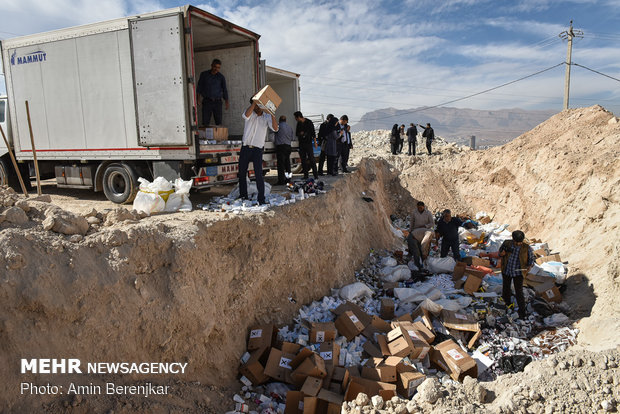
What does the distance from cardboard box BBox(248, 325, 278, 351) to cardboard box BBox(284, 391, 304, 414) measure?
812mm

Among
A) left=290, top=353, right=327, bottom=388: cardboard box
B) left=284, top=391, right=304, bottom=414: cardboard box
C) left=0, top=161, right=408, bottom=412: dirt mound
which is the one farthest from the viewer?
left=290, top=353, right=327, bottom=388: cardboard box

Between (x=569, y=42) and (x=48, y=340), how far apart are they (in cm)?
2672

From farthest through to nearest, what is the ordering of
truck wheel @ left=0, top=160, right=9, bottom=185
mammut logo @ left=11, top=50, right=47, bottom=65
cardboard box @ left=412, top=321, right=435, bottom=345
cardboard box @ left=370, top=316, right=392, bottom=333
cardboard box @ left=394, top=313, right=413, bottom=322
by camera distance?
truck wheel @ left=0, top=160, right=9, bottom=185, mammut logo @ left=11, top=50, right=47, bottom=65, cardboard box @ left=394, top=313, right=413, bottom=322, cardboard box @ left=370, top=316, right=392, bottom=333, cardboard box @ left=412, top=321, right=435, bottom=345

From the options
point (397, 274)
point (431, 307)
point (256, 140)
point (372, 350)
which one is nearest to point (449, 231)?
point (397, 274)

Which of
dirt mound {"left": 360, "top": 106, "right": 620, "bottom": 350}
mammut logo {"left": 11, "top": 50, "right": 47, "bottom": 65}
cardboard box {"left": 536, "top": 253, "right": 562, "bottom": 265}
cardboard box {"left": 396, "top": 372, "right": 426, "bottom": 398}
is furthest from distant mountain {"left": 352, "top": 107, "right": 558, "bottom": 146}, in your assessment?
cardboard box {"left": 396, "top": 372, "right": 426, "bottom": 398}

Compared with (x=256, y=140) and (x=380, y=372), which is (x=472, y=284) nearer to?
(x=380, y=372)

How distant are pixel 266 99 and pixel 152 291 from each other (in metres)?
3.41

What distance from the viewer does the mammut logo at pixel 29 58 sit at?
762cm

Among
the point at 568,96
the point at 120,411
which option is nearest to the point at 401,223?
the point at 120,411

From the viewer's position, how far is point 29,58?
7.77m

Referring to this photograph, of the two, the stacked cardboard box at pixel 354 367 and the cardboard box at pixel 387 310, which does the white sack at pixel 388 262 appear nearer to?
the cardboard box at pixel 387 310

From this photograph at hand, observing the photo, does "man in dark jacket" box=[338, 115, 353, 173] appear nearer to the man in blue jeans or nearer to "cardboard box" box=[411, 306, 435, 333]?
the man in blue jeans

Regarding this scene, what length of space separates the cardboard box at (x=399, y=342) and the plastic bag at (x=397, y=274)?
Result: 7.83ft

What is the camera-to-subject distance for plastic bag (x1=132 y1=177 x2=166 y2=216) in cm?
608
